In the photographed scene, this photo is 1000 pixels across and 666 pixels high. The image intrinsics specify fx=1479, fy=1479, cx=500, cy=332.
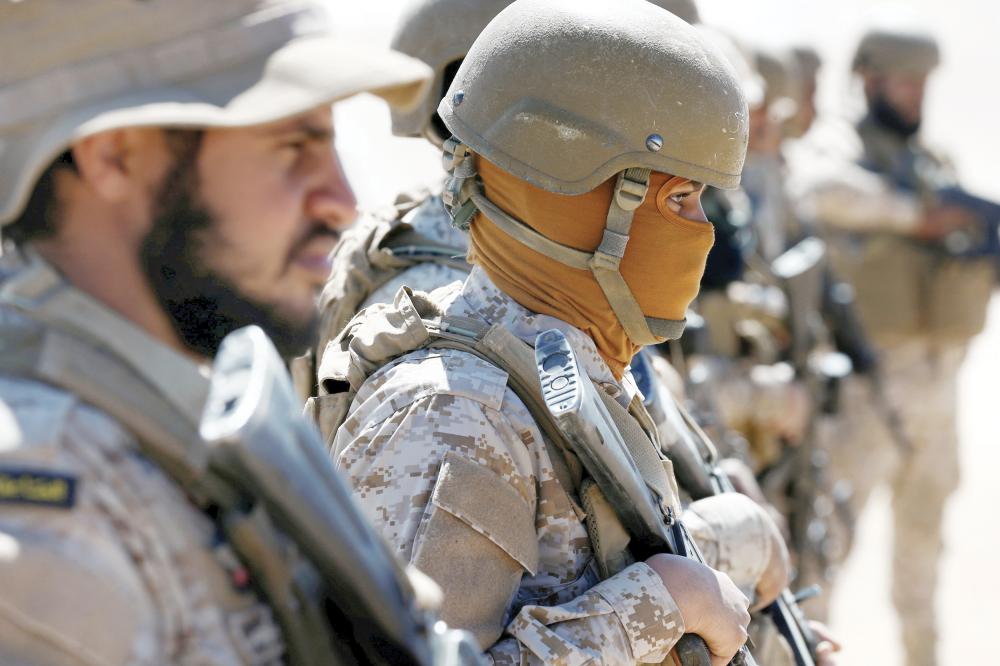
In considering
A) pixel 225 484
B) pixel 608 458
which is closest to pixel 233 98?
pixel 225 484

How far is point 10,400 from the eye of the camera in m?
1.72

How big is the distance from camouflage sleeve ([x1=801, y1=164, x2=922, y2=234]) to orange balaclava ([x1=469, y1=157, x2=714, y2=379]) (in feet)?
20.3

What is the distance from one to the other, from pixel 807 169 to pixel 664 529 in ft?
21.9

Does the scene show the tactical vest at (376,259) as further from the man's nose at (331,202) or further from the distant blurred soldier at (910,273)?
the distant blurred soldier at (910,273)

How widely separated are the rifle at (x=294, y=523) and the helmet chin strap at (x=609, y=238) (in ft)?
3.32

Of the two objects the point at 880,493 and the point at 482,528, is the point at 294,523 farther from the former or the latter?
the point at 880,493

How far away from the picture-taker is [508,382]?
104 inches

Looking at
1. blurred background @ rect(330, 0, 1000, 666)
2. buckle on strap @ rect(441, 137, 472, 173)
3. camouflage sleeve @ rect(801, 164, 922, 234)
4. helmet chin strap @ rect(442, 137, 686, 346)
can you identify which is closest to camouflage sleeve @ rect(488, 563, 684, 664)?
helmet chin strap @ rect(442, 137, 686, 346)

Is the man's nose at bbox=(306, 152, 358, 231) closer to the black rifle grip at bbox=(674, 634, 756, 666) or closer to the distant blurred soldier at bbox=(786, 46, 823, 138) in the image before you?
the black rifle grip at bbox=(674, 634, 756, 666)

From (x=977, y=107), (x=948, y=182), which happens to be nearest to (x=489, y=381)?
(x=948, y=182)

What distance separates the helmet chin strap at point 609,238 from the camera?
9.11 feet

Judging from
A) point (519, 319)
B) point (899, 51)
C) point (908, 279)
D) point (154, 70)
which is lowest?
point (908, 279)

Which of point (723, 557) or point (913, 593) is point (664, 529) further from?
point (913, 593)

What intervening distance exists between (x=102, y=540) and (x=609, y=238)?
1.34 metres
